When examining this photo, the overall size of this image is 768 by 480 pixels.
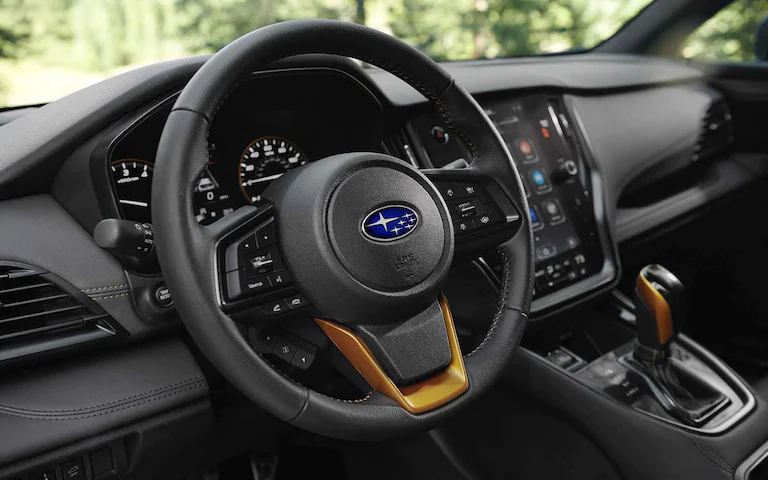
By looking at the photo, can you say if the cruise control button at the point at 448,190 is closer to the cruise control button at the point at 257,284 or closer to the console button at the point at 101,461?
the cruise control button at the point at 257,284

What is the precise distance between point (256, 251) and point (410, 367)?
0.28 m

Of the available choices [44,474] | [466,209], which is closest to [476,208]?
[466,209]

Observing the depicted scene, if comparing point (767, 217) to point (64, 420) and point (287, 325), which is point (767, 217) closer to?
point (287, 325)

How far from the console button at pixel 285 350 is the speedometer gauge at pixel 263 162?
1.23 feet

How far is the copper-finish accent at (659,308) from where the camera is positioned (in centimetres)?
161

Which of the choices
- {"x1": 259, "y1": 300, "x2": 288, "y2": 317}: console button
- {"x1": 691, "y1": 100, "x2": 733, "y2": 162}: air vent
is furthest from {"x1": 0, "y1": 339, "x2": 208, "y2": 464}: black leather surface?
{"x1": 691, "y1": 100, "x2": 733, "y2": 162}: air vent

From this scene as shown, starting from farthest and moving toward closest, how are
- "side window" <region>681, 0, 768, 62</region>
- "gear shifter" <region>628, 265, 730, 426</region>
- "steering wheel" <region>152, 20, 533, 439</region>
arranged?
"side window" <region>681, 0, 768, 62</region>
"gear shifter" <region>628, 265, 730, 426</region>
"steering wheel" <region>152, 20, 533, 439</region>

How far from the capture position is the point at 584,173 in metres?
1.90

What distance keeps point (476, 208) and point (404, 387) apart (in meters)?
0.36

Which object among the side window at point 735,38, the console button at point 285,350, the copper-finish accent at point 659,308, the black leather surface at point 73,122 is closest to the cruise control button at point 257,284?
the console button at point 285,350

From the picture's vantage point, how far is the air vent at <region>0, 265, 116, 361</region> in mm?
1077

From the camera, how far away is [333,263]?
39.3 inches

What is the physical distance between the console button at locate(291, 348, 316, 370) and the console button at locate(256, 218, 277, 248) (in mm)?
172

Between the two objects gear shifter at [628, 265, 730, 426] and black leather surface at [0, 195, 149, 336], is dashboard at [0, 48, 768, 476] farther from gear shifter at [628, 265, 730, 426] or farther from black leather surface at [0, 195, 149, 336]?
gear shifter at [628, 265, 730, 426]
